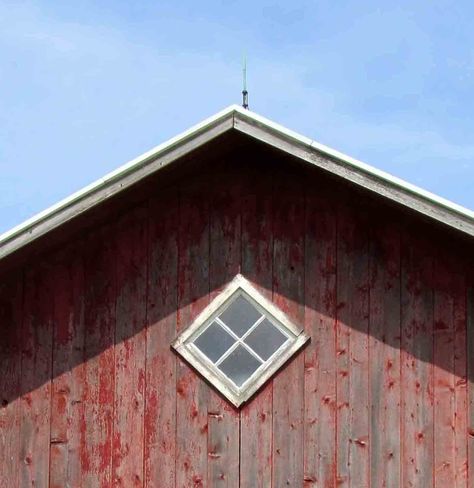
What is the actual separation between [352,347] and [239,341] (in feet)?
2.64

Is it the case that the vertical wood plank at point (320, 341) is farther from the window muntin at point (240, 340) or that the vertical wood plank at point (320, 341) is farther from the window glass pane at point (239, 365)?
the window glass pane at point (239, 365)

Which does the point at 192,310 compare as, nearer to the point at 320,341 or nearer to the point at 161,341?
the point at 161,341

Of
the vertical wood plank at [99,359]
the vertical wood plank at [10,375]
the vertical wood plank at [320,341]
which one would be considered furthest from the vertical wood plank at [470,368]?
the vertical wood plank at [10,375]

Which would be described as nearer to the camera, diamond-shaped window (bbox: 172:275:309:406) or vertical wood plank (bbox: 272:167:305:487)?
vertical wood plank (bbox: 272:167:305:487)

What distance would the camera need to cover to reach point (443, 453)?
7387 mm

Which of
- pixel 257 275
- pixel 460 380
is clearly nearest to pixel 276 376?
pixel 257 275

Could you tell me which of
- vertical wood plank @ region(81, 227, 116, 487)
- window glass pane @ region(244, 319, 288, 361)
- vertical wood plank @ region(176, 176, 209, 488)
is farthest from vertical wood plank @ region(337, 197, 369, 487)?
vertical wood plank @ region(81, 227, 116, 487)

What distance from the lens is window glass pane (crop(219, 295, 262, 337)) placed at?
7.74 m

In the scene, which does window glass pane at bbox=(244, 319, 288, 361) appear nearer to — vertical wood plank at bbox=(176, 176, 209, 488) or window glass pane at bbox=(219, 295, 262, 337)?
window glass pane at bbox=(219, 295, 262, 337)

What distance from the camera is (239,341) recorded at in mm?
7730

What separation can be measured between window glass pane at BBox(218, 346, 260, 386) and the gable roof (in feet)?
4.75

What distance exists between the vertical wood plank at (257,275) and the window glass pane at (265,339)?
0.21 meters

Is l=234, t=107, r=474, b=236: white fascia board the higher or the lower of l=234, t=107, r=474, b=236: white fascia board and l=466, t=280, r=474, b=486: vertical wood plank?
the higher

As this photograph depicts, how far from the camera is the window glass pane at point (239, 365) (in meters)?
7.66
